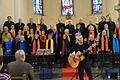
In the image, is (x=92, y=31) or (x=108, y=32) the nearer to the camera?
(x=108, y=32)

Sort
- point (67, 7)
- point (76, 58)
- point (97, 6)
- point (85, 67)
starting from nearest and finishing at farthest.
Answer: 1. point (85, 67)
2. point (76, 58)
3. point (97, 6)
4. point (67, 7)

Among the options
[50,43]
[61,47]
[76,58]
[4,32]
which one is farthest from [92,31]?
[76,58]

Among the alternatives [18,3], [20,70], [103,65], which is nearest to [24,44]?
[103,65]

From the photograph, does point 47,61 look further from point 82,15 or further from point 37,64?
point 82,15

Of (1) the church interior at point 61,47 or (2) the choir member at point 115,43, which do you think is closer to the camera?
(1) the church interior at point 61,47

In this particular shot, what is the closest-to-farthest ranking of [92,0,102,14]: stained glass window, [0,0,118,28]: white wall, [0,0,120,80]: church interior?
[0,0,120,80]: church interior, [0,0,118,28]: white wall, [92,0,102,14]: stained glass window

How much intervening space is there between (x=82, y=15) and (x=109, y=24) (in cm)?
702

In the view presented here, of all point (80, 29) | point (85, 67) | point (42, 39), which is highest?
point (80, 29)

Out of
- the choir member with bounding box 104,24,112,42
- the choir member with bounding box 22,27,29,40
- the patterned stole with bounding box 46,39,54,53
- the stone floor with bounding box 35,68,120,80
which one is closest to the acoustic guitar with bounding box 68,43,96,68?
the stone floor with bounding box 35,68,120,80

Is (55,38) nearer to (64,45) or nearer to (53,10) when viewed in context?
(64,45)

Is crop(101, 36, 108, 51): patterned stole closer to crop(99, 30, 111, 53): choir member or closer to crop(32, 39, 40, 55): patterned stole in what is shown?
crop(99, 30, 111, 53): choir member

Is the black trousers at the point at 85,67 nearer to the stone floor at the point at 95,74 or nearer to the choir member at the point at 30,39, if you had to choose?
the stone floor at the point at 95,74

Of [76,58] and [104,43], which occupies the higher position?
[104,43]

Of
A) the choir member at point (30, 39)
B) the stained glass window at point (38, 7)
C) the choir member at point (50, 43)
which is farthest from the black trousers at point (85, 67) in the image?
the stained glass window at point (38, 7)
